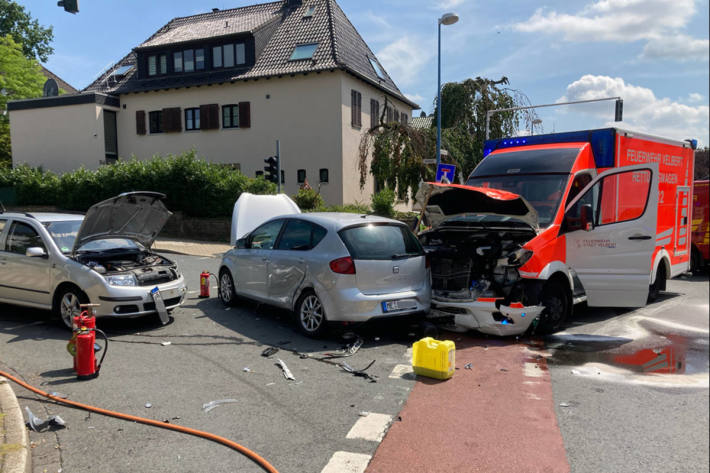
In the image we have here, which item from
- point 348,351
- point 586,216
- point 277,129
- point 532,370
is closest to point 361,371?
point 348,351

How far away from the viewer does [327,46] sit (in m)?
27.4

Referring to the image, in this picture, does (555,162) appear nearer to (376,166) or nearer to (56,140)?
(376,166)

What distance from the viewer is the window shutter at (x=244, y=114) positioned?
28.2 metres

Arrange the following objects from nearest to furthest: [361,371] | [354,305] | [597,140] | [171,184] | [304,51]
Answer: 1. [361,371]
2. [354,305]
3. [597,140]
4. [171,184]
5. [304,51]

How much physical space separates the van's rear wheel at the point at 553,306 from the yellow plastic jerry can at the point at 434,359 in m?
2.34

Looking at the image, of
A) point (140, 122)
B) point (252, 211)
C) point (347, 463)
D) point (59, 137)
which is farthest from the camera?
point (59, 137)

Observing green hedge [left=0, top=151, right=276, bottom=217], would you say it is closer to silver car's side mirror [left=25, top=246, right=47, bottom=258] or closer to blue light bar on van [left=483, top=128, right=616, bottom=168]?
silver car's side mirror [left=25, top=246, right=47, bottom=258]

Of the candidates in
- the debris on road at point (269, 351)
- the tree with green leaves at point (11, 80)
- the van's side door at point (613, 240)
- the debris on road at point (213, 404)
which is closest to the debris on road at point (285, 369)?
the debris on road at point (269, 351)

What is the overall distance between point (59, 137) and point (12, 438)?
1273 inches

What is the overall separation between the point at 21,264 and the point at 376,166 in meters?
19.2

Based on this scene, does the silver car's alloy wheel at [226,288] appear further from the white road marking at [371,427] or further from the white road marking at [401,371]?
the white road marking at [371,427]

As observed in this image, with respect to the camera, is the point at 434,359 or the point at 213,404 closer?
the point at 213,404

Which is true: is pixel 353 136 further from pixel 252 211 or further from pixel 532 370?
pixel 532 370

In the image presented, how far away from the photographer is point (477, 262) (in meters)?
7.63
